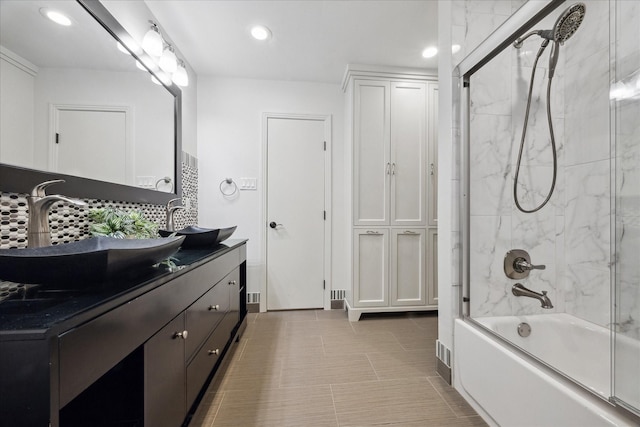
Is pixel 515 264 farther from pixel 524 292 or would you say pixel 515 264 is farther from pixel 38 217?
pixel 38 217

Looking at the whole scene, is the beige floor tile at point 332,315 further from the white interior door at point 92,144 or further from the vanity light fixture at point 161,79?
the vanity light fixture at point 161,79

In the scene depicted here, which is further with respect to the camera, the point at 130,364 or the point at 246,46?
the point at 246,46

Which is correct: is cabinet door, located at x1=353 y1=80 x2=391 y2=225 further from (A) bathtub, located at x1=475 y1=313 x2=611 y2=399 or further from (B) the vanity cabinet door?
(B) the vanity cabinet door

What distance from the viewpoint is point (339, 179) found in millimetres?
2643

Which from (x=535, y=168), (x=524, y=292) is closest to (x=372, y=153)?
(x=535, y=168)

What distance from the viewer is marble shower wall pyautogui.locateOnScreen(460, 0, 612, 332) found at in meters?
1.39

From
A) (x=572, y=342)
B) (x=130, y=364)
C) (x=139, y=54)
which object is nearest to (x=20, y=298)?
(x=130, y=364)

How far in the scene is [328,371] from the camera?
1.58m

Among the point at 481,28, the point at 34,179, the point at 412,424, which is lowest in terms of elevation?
the point at 412,424

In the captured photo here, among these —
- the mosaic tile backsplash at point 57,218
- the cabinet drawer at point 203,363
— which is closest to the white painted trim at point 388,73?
the mosaic tile backsplash at point 57,218

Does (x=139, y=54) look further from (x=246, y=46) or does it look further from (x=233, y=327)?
(x=233, y=327)

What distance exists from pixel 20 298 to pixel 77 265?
0.18 metres

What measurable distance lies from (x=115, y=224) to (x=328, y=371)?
4.90 feet

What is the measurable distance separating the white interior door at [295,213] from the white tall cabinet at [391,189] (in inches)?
16.4
